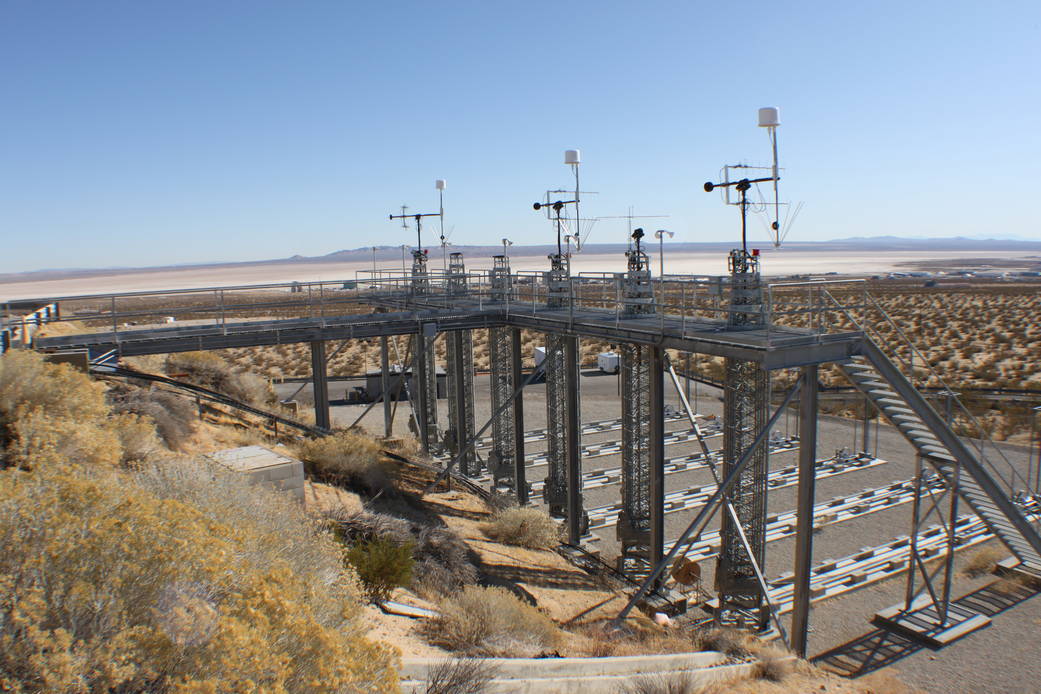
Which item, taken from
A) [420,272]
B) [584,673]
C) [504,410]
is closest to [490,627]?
[584,673]

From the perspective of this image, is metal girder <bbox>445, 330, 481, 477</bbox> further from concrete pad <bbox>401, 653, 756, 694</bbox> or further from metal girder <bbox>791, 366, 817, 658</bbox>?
concrete pad <bbox>401, 653, 756, 694</bbox>

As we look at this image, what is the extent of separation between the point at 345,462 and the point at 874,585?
9.71 meters

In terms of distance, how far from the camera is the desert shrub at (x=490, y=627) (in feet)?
23.1

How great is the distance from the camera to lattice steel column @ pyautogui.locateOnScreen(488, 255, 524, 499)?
16922 mm

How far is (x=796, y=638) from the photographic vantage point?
9.67 m

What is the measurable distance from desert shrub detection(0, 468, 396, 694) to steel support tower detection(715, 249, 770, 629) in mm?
7510

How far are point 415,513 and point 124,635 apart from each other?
1003 centimetres

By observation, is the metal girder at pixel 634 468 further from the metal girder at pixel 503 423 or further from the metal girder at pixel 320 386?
the metal girder at pixel 320 386

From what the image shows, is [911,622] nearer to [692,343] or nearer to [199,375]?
[692,343]

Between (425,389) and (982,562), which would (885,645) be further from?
(425,389)

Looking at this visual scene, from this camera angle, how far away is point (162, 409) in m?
12.3

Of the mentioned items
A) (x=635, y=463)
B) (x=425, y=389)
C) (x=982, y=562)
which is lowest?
(x=982, y=562)

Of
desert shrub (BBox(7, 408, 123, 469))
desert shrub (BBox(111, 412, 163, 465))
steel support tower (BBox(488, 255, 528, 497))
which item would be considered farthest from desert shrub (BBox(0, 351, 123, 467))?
steel support tower (BBox(488, 255, 528, 497))

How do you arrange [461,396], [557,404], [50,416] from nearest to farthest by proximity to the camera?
[50,416]
[557,404]
[461,396]
